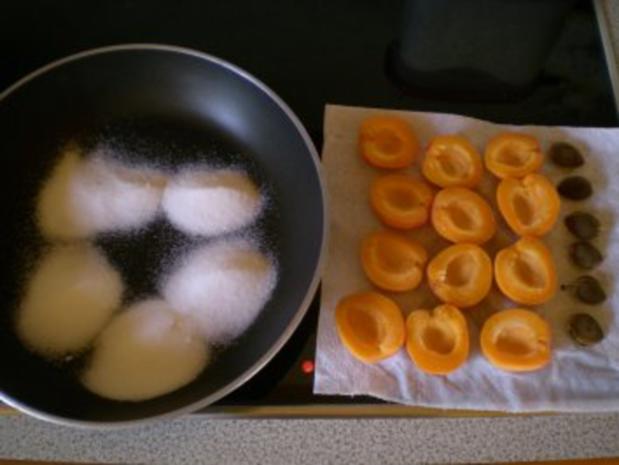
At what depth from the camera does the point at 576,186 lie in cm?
66

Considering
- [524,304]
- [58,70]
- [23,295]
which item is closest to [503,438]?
[524,304]

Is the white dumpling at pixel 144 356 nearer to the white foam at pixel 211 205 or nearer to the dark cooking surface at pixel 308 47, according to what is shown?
the white foam at pixel 211 205

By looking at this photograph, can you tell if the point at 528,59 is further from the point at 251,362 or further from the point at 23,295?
the point at 23,295

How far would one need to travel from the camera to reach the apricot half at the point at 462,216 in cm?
61

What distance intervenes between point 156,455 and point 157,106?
0.39 m

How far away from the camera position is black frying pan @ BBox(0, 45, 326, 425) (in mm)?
528

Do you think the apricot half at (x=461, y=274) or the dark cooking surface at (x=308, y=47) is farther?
the dark cooking surface at (x=308, y=47)

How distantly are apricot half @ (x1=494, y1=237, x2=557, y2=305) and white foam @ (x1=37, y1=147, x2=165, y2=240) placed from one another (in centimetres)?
37

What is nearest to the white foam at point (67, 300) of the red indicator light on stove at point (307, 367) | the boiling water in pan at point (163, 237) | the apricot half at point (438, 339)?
the boiling water in pan at point (163, 237)

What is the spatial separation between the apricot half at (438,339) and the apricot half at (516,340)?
0.08 feet

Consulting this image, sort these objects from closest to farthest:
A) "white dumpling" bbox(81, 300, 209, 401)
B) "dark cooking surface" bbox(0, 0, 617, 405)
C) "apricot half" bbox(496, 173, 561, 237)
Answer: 1. "white dumpling" bbox(81, 300, 209, 401)
2. "apricot half" bbox(496, 173, 561, 237)
3. "dark cooking surface" bbox(0, 0, 617, 405)

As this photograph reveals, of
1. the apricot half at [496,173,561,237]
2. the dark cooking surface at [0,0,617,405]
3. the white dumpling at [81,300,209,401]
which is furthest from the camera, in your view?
the dark cooking surface at [0,0,617,405]

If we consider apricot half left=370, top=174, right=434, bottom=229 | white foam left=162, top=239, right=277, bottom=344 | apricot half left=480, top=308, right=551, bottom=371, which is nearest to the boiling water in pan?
white foam left=162, top=239, right=277, bottom=344

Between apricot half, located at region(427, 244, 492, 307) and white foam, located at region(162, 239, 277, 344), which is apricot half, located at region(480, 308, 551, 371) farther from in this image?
white foam, located at region(162, 239, 277, 344)
